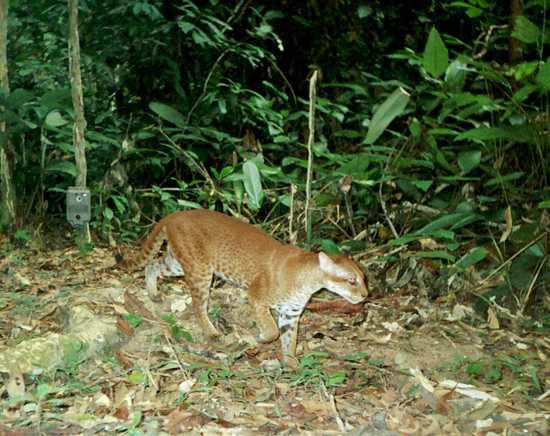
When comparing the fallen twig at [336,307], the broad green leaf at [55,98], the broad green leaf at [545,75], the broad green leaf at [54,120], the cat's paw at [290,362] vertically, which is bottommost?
the fallen twig at [336,307]

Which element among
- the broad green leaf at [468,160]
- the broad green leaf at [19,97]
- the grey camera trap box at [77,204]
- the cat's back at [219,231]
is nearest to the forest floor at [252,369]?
the grey camera trap box at [77,204]

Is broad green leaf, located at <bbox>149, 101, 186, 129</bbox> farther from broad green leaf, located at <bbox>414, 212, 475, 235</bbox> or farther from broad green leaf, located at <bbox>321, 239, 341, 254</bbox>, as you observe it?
broad green leaf, located at <bbox>414, 212, 475, 235</bbox>

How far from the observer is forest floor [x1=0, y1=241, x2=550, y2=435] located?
12.2 feet

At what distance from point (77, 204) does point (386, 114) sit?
287 cm

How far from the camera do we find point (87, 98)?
8.36 meters

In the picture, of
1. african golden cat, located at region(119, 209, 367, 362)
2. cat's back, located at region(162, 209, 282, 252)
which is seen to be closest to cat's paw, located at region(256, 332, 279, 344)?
african golden cat, located at region(119, 209, 367, 362)

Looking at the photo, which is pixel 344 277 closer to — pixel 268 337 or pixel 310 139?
pixel 268 337

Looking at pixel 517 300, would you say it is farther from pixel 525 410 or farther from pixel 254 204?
pixel 254 204

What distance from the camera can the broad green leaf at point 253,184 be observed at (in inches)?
241

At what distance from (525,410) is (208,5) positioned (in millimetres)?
6281

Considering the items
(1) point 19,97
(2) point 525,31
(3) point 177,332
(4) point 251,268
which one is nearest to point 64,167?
(1) point 19,97

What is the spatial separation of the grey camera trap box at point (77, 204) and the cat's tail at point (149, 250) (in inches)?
23.2

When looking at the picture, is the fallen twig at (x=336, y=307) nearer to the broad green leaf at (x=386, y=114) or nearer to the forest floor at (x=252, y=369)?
the forest floor at (x=252, y=369)

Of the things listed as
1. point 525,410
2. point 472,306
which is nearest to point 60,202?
point 472,306
